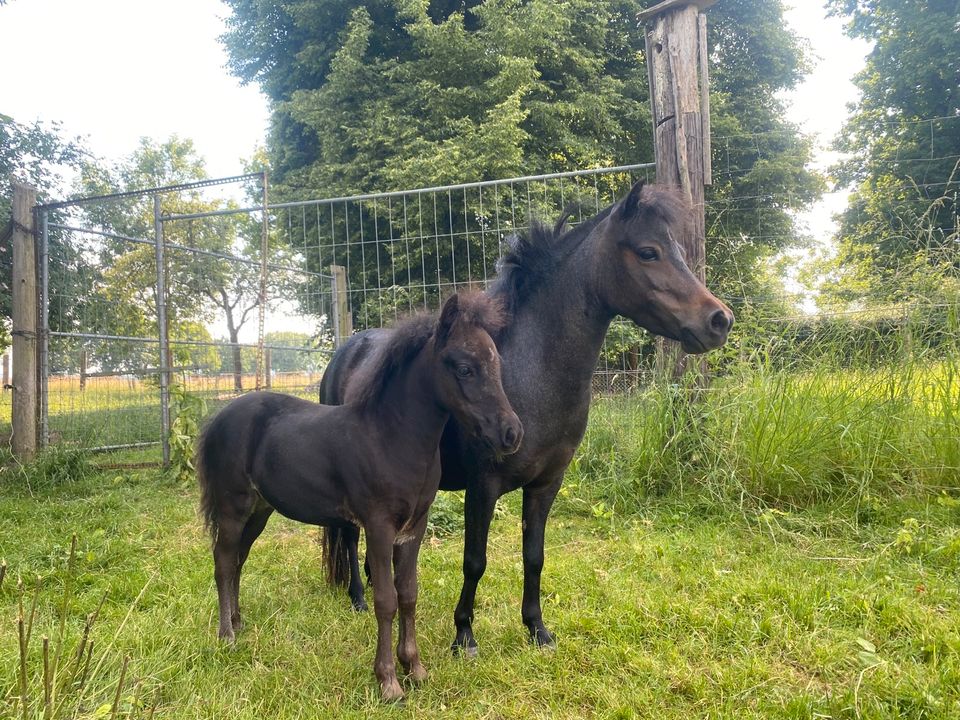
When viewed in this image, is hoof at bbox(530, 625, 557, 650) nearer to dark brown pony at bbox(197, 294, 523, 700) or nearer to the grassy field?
the grassy field

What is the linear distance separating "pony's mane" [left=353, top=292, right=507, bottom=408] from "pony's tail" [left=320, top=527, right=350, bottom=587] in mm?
1233

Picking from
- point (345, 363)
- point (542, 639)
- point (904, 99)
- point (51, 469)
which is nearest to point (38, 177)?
point (51, 469)

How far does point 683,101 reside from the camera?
197 inches

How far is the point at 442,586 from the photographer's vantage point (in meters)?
3.78

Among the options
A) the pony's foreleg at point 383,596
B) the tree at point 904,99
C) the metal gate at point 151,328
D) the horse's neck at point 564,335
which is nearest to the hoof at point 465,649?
the pony's foreleg at point 383,596

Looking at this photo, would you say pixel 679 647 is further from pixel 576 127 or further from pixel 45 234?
pixel 576 127

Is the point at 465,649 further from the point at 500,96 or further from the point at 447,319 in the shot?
the point at 500,96

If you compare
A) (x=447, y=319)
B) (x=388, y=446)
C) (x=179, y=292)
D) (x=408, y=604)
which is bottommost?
(x=408, y=604)

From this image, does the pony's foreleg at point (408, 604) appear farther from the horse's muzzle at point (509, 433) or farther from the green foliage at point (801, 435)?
the green foliage at point (801, 435)

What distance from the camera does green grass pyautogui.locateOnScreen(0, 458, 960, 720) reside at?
2438 mm

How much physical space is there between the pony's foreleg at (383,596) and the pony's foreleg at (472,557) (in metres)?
0.48

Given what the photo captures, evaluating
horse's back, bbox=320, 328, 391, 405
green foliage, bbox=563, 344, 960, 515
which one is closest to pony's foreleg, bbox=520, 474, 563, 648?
horse's back, bbox=320, 328, 391, 405

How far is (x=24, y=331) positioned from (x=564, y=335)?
635 cm

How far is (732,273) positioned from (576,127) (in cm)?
947
